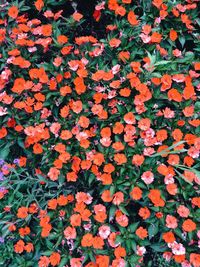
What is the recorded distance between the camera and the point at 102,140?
237 centimetres

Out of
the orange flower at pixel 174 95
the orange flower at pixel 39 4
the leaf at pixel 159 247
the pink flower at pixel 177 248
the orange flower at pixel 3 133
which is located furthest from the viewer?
the orange flower at pixel 39 4

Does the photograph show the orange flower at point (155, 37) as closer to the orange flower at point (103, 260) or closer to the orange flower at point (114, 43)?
the orange flower at point (114, 43)

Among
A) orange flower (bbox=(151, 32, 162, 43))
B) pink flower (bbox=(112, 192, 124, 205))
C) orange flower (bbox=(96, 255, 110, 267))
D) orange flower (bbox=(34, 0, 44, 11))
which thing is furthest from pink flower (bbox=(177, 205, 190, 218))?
orange flower (bbox=(34, 0, 44, 11))

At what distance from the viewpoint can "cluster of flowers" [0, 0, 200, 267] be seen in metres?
2.28

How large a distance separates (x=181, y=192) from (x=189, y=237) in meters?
0.25

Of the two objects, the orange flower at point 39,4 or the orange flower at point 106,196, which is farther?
the orange flower at point 39,4

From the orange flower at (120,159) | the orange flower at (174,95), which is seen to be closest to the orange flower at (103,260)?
the orange flower at (120,159)

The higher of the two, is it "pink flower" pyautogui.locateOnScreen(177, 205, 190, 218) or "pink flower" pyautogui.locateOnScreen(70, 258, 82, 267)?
"pink flower" pyautogui.locateOnScreen(177, 205, 190, 218)

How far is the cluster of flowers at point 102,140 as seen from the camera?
2283 millimetres

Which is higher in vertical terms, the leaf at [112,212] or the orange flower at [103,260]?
the leaf at [112,212]

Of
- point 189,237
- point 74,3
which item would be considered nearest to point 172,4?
point 74,3

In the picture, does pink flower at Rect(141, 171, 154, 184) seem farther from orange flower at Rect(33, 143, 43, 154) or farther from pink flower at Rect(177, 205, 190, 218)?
orange flower at Rect(33, 143, 43, 154)

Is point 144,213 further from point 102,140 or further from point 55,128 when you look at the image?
point 55,128

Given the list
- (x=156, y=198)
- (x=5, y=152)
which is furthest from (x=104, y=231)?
(x=5, y=152)
